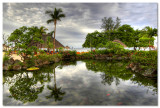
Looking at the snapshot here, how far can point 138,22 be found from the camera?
6840 mm

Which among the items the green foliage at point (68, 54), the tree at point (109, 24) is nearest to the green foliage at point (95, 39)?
the tree at point (109, 24)

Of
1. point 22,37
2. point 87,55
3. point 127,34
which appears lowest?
point 87,55

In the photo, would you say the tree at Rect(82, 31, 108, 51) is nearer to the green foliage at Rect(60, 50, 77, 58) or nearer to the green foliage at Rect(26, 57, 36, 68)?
the green foliage at Rect(60, 50, 77, 58)

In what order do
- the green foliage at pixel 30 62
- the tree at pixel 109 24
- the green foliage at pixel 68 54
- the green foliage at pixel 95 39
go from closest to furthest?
the green foliage at pixel 30 62
the green foliage at pixel 68 54
the green foliage at pixel 95 39
the tree at pixel 109 24

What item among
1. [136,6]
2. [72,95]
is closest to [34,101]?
[72,95]

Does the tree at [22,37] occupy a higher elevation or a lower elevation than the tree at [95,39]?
lower

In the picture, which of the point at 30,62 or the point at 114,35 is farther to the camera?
the point at 114,35

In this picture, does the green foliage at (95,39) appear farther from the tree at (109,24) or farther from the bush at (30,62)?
the bush at (30,62)

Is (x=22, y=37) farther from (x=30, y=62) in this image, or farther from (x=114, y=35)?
(x=114, y=35)

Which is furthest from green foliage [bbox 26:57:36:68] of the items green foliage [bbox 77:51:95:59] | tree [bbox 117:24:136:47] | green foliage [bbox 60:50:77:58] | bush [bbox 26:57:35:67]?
tree [bbox 117:24:136:47]

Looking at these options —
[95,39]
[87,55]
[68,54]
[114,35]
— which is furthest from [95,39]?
[68,54]

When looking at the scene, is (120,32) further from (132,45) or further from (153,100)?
(153,100)

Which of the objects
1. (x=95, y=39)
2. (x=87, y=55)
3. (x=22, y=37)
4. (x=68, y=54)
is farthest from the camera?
(x=95, y=39)

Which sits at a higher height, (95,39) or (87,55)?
(95,39)
